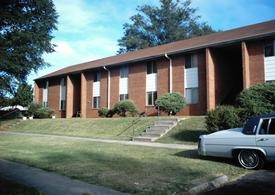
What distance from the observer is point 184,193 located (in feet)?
24.2

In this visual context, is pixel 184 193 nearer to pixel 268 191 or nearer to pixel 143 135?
pixel 268 191

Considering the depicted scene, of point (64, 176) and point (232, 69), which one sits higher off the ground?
point (232, 69)

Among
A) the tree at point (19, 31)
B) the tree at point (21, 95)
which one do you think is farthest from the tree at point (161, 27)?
the tree at point (19, 31)

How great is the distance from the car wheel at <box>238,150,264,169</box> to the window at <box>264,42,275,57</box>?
56.7 feet

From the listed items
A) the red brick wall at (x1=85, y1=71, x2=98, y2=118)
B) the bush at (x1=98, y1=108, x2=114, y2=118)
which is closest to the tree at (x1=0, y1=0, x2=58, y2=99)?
the bush at (x1=98, y1=108, x2=114, y2=118)

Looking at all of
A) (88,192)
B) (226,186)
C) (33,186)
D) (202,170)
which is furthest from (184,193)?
(33,186)

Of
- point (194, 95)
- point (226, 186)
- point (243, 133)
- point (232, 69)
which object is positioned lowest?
point (226, 186)

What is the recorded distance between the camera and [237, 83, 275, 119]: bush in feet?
50.5

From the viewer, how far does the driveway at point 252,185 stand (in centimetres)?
762

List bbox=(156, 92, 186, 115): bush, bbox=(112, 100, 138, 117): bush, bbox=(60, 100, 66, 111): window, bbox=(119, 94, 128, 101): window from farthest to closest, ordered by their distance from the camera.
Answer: bbox=(60, 100, 66, 111): window
bbox=(119, 94, 128, 101): window
bbox=(112, 100, 138, 117): bush
bbox=(156, 92, 186, 115): bush

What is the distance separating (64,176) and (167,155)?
4.75m

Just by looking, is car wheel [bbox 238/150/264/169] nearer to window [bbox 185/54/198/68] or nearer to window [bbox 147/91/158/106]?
window [bbox 185/54/198/68]

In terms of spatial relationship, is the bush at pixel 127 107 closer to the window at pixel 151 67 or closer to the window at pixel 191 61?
the window at pixel 151 67

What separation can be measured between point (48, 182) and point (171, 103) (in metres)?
20.8
